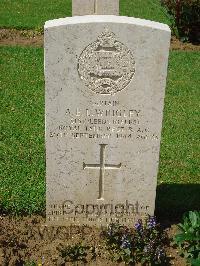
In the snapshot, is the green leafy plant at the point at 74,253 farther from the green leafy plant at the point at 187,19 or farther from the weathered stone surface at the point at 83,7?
the green leafy plant at the point at 187,19

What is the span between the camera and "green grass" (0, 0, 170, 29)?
41.4ft

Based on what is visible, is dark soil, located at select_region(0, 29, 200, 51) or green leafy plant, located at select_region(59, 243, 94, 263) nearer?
green leafy plant, located at select_region(59, 243, 94, 263)

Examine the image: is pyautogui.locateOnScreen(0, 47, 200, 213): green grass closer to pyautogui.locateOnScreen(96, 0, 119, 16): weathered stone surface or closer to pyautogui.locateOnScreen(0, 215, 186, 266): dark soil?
pyautogui.locateOnScreen(0, 215, 186, 266): dark soil

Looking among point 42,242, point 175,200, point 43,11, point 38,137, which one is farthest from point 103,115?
point 43,11

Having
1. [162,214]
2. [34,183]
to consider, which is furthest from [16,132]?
[162,214]

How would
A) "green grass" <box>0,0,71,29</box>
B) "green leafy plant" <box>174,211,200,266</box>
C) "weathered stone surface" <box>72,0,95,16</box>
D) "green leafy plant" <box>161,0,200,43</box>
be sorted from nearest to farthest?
"green leafy plant" <box>174,211,200,266</box>
"weathered stone surface" <box>72,0,95,16</box>
"green leafy plant" <box>161,0,200,43</box>
"green grass" <box>0,0,71,29</box>

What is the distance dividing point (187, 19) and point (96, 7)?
10.5ft

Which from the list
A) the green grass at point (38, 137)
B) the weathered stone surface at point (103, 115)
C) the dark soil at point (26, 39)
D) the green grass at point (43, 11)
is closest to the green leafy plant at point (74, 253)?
the weathered stone surface at point (103, 115)

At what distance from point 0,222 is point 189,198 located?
208cm

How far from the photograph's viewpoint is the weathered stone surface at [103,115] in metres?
4.11

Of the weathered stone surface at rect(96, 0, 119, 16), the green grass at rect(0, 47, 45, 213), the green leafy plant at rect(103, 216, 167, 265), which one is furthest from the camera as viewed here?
the weathered stone surface at rect(96, 0, 119, 16)

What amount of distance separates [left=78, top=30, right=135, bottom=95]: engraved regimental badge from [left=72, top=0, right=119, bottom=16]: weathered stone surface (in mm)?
5328

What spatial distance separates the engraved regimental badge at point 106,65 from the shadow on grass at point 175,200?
167 centimetres

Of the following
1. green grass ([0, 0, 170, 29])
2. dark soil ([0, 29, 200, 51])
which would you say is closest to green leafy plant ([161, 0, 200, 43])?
dark soil ([0, 29, 200, 51])
